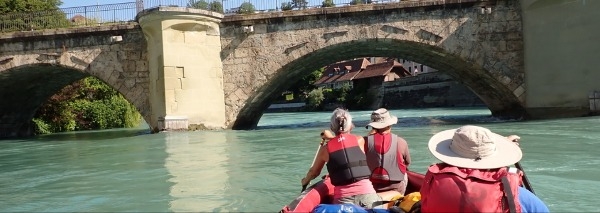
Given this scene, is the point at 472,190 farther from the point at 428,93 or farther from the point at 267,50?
the point at 428,93

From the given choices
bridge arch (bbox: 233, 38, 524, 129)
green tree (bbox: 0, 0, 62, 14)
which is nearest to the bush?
green tree (bbox: 0, 0, 62, 14)

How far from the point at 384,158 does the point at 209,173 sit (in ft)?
11.2

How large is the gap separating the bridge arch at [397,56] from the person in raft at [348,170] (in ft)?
34.2

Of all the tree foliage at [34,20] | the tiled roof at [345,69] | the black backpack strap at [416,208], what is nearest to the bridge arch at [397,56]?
the tree foliage at [34,20]

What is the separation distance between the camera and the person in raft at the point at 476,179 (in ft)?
9.27

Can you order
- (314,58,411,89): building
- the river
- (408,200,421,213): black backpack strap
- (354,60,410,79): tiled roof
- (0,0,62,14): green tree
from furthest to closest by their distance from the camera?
(314,58,411,89): building → (354,60,410,79): tiled roof → (0,0,62,14): green tree → the river → (408,200,421,213): black backpack strap

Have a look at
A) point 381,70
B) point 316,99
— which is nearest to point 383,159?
point 381,70

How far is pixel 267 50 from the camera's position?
47.9ft

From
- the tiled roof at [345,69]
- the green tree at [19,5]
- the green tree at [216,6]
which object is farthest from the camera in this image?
the tiled roof at [345,69]

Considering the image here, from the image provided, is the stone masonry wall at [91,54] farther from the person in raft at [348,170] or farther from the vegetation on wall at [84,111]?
the person in raft at [348,170]

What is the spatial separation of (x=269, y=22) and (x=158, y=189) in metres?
9.13

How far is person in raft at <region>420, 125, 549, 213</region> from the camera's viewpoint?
9.27ft

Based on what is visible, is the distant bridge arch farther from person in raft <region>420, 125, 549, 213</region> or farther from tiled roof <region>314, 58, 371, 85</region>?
tiled roof <region>314, 58, 371, 85</region>

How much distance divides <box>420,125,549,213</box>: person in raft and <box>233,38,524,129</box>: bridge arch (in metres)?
11.4
